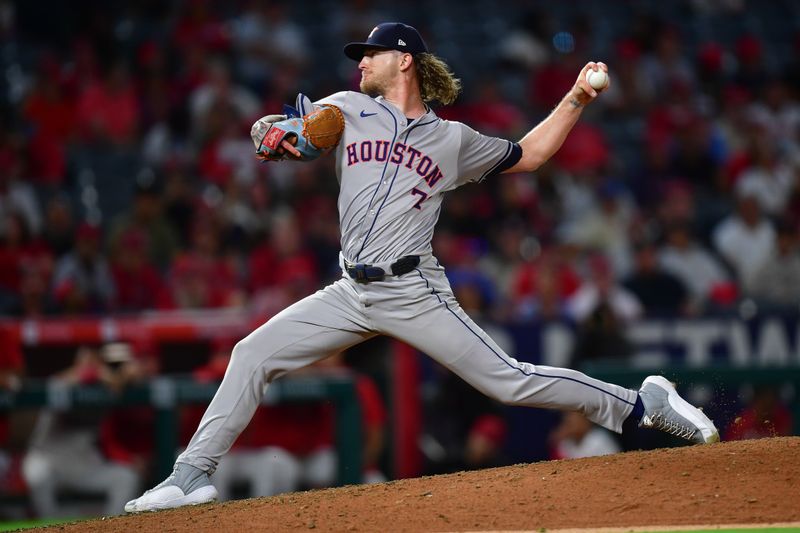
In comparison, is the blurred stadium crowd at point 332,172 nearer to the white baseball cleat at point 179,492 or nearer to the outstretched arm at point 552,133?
the outstretched arm at point 552,133

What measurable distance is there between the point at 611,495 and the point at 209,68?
772cm

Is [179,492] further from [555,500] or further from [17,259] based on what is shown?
[17,259]

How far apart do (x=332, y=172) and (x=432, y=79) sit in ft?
19.0

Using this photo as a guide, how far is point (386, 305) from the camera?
5.08 meters


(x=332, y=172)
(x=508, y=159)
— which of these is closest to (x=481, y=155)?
(x=508, y=159)

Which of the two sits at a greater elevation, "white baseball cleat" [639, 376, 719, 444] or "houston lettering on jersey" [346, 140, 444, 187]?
"houston lettering on jersey" [346, 140, 444, 187]

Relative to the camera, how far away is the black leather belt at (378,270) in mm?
5047

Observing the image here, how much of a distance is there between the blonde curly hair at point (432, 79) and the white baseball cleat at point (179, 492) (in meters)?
1.88

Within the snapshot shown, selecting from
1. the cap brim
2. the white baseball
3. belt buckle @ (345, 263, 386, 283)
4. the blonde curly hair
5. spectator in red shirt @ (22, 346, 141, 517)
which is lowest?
spectator in red shirt @ (22, 346, 141, 517)

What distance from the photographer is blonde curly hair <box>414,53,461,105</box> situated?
534 cm

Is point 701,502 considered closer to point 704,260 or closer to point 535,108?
point 704,260

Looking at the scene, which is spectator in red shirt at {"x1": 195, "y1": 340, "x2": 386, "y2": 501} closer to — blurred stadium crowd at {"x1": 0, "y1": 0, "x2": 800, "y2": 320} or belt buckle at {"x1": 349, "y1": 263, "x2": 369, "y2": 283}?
blurred stadium crowd at {"x1": 0, "y1": 0, "x2": 800, "y2": 320}

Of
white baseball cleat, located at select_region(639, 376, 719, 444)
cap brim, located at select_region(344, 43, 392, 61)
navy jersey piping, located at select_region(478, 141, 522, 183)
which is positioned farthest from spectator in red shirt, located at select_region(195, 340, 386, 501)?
cap brim, located at select_region(344, 43, 392, 61)

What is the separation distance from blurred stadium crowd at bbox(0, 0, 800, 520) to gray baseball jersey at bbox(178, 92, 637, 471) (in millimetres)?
3845
